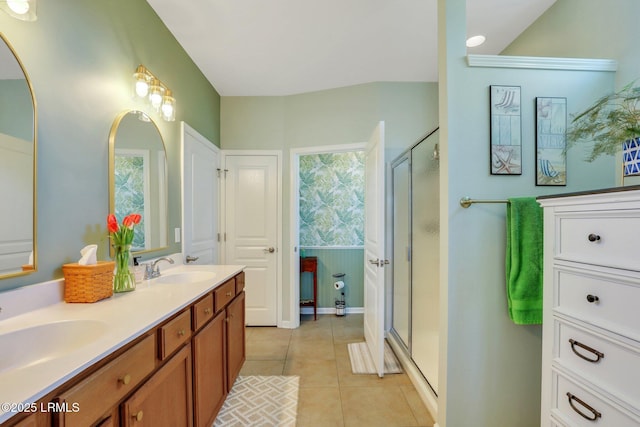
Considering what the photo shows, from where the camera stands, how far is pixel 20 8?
0.93 metres

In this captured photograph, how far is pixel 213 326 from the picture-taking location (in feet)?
4.90

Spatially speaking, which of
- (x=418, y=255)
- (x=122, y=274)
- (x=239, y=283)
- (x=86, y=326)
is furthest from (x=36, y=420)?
(x=418, y=255)

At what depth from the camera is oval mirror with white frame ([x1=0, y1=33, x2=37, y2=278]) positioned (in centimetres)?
93

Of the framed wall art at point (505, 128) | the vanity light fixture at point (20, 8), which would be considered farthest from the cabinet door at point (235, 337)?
the framed wall art at point (505, 128)

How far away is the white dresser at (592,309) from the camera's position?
0.82 metres

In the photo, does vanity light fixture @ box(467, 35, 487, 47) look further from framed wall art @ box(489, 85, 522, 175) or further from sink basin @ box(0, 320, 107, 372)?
sink basin @ box(0, 320, 107, 372)

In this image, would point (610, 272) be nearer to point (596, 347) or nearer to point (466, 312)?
point (596, 347)

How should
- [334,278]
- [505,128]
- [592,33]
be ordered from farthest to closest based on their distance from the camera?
[334,278] → [592,33] → [505,128]

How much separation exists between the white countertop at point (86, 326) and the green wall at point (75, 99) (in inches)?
7.7

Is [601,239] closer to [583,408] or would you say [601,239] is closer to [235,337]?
[583,408]

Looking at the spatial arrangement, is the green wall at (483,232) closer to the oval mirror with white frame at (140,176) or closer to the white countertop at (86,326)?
the white countertop at (86,326)

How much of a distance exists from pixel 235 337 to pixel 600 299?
1932mm

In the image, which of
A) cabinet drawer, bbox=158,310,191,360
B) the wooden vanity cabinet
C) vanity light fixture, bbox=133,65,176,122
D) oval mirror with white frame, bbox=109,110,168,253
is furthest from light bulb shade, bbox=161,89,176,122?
the wooden vanity cabinet

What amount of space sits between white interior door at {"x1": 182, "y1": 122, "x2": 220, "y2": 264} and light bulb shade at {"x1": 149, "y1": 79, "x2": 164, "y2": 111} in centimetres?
46
